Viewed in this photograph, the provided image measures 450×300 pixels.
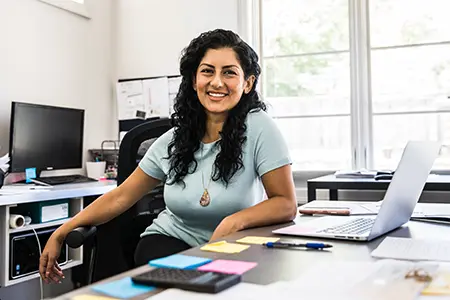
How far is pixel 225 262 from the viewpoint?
0.80m

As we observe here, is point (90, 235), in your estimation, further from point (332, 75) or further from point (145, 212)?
point (332, 75)

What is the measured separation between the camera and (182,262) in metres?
0.78

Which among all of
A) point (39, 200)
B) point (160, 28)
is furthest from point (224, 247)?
point (160, 28)

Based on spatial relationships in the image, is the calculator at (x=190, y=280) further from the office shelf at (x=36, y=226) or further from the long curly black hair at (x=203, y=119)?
the office shelf at (x=36, y=226)

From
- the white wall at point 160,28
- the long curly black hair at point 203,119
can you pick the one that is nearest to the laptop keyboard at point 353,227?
the long curly black hair at point 203,119

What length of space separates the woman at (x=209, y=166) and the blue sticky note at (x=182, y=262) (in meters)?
0.41

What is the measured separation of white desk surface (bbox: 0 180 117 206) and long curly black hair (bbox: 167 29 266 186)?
102 centimetres

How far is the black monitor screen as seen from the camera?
8.97ft

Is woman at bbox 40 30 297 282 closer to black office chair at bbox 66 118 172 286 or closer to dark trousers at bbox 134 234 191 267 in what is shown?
dark trousers at bbox 134 234 191 267

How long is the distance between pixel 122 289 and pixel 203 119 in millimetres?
961

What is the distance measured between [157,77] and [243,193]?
7.76 feet

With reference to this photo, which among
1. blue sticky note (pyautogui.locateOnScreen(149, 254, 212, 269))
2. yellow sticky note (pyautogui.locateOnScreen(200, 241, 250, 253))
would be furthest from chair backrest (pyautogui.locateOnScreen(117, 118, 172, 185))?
blue sticky note (pyautogui.locateOnScreen(149, 254, 212, 269))

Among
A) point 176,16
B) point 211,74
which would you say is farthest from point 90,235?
point 176,16

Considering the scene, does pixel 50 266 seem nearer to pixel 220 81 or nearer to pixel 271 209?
pixel 271 209
